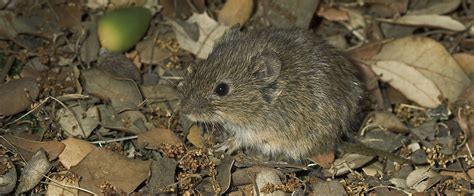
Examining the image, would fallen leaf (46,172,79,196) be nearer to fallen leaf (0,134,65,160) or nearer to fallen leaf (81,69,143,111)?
fallen leaf (0,134,65,160)

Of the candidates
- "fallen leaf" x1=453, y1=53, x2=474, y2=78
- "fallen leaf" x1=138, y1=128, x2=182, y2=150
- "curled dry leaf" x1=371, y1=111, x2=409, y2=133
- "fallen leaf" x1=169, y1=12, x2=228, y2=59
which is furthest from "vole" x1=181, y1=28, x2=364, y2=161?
"fallen leaf" x1=453, y1=53, x2=474, y2=78

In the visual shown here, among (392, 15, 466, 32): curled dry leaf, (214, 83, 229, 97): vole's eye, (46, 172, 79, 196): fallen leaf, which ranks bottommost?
(46, 172, 79, 196): fallen leaf

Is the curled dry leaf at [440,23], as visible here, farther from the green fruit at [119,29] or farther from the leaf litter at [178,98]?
the green fruit at [119,29]

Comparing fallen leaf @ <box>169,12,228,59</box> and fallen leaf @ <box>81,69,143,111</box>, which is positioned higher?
fallen leaf @ <box>169,12,228,59</box>

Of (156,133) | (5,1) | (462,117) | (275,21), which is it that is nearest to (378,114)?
(462,117)

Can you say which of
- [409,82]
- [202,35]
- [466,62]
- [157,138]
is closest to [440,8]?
[466,62]

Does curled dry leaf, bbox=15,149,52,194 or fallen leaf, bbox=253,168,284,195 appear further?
fallen leaf, bbox=253,168,284,195

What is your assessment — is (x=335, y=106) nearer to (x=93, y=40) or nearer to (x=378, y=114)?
(x=378, y=114)
